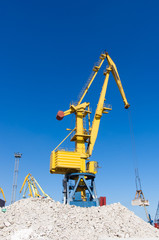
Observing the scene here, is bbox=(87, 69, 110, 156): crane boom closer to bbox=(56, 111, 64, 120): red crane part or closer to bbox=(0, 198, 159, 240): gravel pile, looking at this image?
bbox=(56, 111, 64, 120): red crane part

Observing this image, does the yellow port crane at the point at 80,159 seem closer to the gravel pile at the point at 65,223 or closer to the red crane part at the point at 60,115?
the red crane part at the point at 60,115

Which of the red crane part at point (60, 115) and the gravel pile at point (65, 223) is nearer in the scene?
the gravel pile at point (65, 223)

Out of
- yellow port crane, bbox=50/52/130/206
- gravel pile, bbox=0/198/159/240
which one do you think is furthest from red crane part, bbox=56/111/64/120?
gravel pile, bbox=0/198/159/240

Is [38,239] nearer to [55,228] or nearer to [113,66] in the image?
[55,228]

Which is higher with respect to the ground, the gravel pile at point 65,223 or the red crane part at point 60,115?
the red crane part at point 60,115

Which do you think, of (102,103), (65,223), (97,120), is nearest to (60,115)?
(97,120)

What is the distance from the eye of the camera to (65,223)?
25.4m

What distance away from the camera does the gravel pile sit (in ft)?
76.7

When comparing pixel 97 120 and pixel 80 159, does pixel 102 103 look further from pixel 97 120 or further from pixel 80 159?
pixel 80 159

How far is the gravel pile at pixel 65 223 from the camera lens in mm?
23391

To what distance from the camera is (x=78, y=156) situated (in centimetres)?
4019

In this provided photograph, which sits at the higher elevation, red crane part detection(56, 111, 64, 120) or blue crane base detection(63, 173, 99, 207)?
red crane part detection(56, 111, 64, 120)

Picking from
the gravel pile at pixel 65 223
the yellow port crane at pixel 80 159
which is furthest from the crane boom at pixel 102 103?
the gravel pile at pixel 65 223

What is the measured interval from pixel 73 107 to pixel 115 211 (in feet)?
68.2
